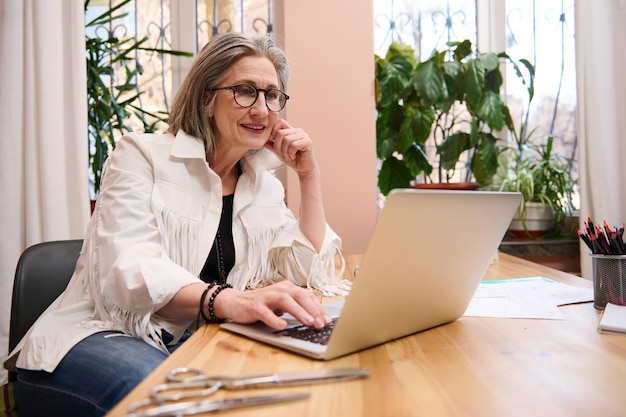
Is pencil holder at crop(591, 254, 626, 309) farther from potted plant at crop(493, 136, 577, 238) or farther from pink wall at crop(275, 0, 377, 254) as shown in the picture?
potted plant at crop(493, 136, 577, 238)

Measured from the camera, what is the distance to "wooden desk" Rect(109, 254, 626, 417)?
0.50 m

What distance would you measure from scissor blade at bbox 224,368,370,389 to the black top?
767 millimetres

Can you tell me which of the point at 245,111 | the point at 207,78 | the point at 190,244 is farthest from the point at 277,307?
the point at 207,78

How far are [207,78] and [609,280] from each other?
3.32 feet

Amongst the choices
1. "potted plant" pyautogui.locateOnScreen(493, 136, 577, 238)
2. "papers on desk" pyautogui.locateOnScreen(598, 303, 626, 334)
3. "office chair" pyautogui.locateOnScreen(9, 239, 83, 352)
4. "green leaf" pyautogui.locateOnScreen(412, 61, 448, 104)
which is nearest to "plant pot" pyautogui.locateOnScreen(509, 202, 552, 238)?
"potted plant" pyautogui.locateOnScreen(493, 136, 577, 238)

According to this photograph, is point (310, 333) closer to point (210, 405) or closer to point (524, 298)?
point (210, 405)

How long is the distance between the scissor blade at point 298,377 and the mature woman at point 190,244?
177 millimetres

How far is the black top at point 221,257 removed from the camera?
4.32ft

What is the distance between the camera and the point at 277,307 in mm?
780

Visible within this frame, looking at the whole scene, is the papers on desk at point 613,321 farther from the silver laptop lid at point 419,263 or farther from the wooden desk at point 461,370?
the silver laptop lid at point 419,263

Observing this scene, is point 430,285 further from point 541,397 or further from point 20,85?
point 20,85

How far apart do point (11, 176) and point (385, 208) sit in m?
1.95

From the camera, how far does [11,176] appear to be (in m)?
2.09

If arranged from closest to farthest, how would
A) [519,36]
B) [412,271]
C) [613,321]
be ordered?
1. [412,271]
2. [613,321]
3. [519,36]
